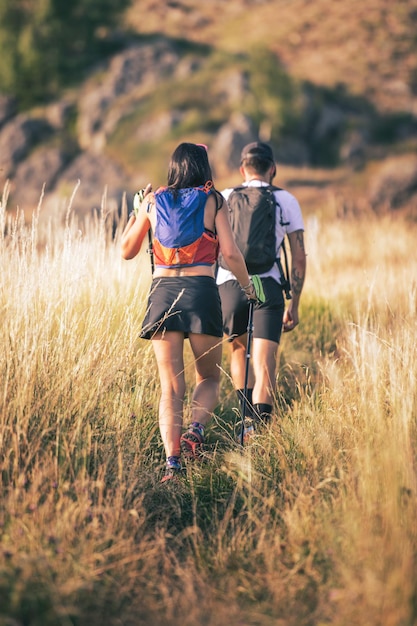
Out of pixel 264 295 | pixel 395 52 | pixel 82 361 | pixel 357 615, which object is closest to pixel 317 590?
pixel 357 615

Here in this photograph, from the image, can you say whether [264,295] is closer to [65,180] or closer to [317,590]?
[317,590]

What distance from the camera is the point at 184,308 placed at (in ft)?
14.6

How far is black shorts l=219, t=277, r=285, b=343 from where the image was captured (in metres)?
5.45

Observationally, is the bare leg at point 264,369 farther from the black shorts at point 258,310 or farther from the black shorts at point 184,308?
the black shorts at point 184,308

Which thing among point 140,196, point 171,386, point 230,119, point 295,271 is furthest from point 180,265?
point 230,119

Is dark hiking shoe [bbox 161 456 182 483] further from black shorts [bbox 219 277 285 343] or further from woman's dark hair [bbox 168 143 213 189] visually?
woman's dark hair [bbox 168 143 213 189]

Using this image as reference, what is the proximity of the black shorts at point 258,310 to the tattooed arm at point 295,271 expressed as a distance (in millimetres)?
282

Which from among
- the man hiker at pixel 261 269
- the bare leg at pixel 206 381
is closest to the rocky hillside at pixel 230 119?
the man hiker at pixel 261 269

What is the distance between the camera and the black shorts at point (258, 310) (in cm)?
545

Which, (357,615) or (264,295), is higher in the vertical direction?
(264,295)

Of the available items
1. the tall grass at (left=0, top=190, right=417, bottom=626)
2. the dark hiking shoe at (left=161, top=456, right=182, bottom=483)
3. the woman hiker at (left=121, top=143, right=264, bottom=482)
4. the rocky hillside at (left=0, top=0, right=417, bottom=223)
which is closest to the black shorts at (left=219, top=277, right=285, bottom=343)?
the tall grass at (left=0, top=190, right=417, bottom=626)

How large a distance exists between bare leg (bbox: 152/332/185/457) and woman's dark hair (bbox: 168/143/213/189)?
2.78 feet

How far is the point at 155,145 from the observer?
37.0 m

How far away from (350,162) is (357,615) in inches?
1477
